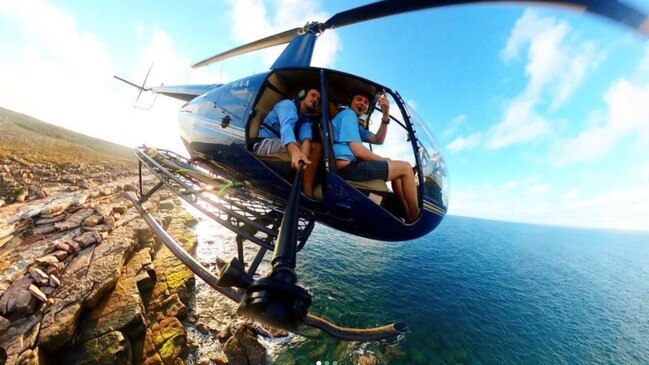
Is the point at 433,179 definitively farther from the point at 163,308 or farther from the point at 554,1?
the point at 163,308

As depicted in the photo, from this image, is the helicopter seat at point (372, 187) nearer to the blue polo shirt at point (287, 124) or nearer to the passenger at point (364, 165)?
the passenger at point (364, 165)

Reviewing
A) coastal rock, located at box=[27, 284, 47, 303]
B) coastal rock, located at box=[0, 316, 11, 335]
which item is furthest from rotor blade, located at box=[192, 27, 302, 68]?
coastal rock, located at box=[0, 316, 11, 335]

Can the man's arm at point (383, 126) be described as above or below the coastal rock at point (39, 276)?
above

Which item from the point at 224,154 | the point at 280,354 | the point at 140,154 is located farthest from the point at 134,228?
the point at 224,154

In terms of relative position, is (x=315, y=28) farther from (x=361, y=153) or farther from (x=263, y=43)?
(x=361, y=153)

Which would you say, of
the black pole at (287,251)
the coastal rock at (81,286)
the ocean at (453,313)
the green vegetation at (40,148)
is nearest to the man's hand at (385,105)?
the black pole at (287,251)

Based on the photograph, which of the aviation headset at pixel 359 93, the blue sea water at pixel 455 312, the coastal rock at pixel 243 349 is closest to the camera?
the aviation headset at pixel 359 93
